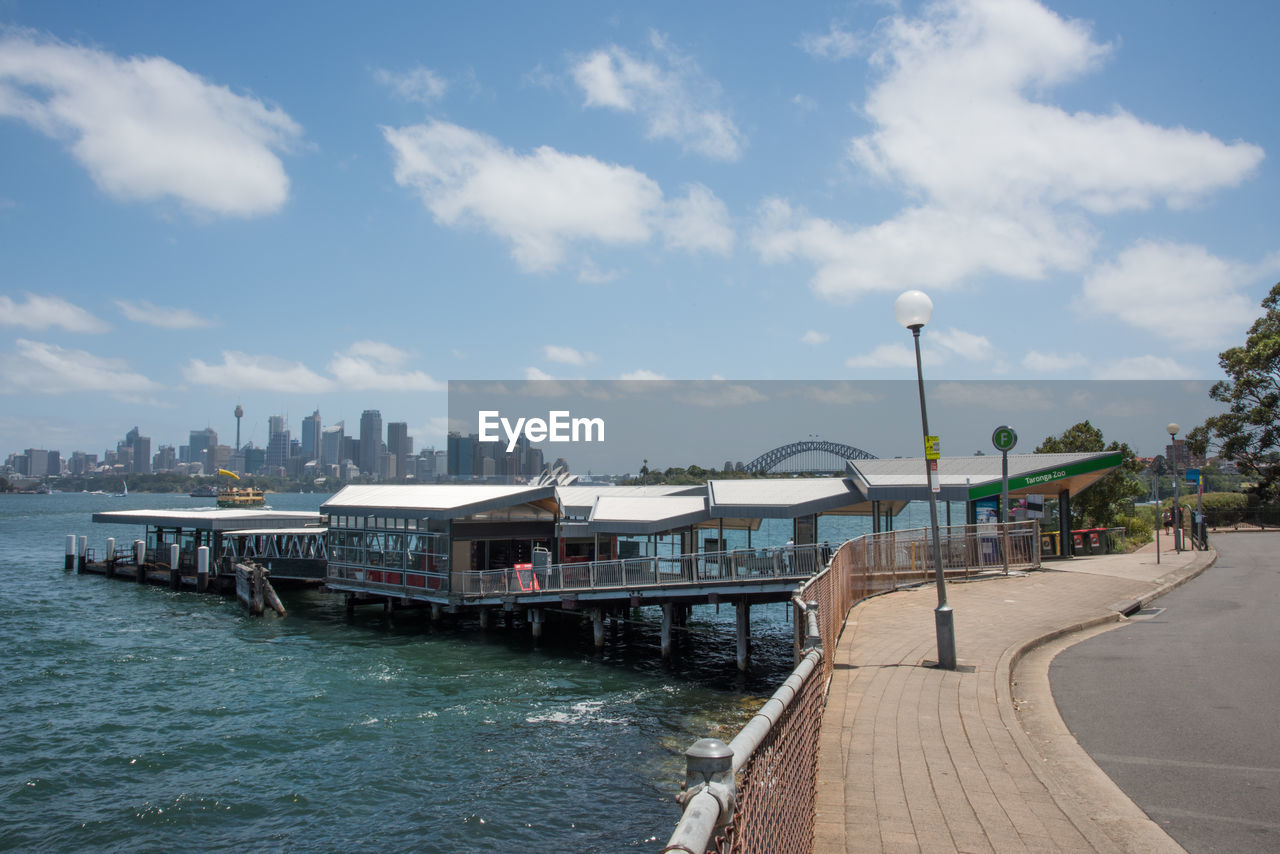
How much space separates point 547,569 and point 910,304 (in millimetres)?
21939

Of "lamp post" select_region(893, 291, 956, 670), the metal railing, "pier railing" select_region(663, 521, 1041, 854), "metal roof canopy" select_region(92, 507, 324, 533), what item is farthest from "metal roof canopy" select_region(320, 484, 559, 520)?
"lamp post" select_region(893, 291, 956, 670)

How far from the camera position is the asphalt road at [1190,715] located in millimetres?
7828

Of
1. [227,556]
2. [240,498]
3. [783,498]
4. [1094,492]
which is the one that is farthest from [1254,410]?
[240,498]

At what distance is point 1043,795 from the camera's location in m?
7.89

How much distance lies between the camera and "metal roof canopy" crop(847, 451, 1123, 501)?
3055 cm

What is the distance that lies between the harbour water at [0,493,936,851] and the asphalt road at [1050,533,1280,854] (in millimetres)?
7620

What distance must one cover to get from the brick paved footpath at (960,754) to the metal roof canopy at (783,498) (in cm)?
1382

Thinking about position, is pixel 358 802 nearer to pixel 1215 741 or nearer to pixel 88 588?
pixel 1215 741

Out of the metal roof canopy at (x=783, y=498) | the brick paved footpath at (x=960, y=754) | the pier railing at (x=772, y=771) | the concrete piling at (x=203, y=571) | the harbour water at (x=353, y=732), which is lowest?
the harbour water at (x=353, y=732)

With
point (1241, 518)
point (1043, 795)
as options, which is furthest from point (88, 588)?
point (1241, 518)

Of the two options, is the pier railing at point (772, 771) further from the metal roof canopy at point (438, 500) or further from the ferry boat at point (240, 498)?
the ferry boat at point (240, 498)

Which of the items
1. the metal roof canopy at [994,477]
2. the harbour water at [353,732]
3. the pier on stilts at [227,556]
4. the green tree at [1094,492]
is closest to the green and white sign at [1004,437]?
the metal roof canopy at [994,477]

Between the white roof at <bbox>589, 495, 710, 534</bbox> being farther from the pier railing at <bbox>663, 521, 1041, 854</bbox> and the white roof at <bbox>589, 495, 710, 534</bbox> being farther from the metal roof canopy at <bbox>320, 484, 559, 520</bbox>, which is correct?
the pier railing at <bbox>663, 521, 1041, 854</bbox>

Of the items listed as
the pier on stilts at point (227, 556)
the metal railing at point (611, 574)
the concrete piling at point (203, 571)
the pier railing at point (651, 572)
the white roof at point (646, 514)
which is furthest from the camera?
the concrete piling at point (203, 571)
